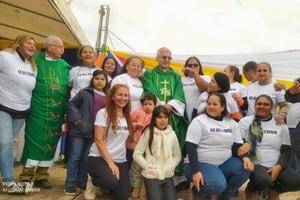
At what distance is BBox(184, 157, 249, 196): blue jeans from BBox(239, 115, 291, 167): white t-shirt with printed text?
31 cm

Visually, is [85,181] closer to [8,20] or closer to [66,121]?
[66,121]

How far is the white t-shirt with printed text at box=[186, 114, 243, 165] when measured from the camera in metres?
3.81

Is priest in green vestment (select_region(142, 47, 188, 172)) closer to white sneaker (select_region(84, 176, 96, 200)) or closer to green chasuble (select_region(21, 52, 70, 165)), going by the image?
green chasuble (select_region(21, 52, 70, 165))

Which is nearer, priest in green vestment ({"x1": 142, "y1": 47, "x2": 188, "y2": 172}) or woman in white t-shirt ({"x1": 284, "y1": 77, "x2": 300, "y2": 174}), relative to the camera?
woman in white t-shirt ({"x1": 284, "y1": 77, "x2": 300, "y2": 174})

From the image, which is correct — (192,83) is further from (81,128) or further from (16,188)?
(16,188)

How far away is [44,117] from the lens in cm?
431

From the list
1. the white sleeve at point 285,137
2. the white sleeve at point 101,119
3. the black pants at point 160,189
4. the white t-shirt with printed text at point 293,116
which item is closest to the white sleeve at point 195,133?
the black pants at point 160,189

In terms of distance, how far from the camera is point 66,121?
14.2 ft

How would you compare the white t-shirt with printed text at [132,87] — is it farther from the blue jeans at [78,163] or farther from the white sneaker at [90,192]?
the white sneaker at [90,192]

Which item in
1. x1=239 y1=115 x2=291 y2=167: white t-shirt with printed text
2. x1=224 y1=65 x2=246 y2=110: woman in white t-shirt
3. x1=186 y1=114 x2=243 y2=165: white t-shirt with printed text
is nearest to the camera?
x1=186 y1=114 x2=243 y2=165: white t-shirt with printed text

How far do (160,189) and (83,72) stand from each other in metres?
1.70

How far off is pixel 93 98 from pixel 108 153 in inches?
28.6

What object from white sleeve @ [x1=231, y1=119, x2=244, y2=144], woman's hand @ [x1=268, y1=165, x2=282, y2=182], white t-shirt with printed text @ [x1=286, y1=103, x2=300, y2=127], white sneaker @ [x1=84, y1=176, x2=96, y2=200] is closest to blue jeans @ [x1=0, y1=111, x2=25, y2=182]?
white sneaker @ [x1=84, y1=176, x2=96, y2=200]

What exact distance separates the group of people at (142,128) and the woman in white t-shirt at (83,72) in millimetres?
12
